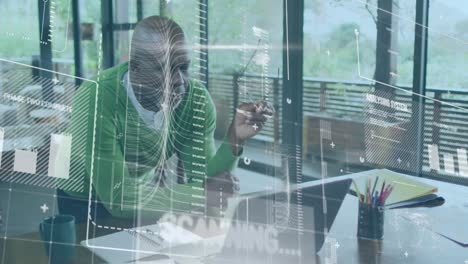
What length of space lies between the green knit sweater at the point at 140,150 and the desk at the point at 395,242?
0.09 meters

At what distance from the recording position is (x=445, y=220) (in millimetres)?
997

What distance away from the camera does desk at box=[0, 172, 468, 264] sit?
99 centimetres

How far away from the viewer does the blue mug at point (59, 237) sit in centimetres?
101

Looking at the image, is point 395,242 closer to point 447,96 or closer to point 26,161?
point 447,96

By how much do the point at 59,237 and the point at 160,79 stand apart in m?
0.35

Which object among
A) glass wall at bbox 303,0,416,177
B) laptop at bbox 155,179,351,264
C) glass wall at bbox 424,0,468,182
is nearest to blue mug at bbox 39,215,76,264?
laptop at bbox 155,179,351,264

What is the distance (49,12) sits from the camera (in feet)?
3.33

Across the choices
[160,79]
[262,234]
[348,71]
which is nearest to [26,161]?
[160,79]

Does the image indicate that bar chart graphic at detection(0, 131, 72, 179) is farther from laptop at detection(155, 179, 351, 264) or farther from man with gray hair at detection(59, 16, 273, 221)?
laptop at detection(155, 179, 351, 264)

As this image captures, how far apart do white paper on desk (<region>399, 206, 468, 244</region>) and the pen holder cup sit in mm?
47

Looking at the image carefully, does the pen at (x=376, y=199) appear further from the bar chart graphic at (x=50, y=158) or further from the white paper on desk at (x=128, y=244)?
the bar chart graphic at (x=50, y=158)

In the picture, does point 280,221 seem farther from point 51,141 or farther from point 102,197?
point 51,141

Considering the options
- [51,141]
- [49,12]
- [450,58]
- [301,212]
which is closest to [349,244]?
[301,212]

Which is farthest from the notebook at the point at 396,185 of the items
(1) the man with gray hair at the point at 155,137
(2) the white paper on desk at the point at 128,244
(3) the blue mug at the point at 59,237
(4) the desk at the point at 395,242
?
(3) the blue mug at the point at 59,237
